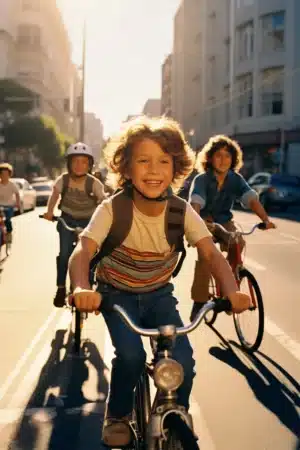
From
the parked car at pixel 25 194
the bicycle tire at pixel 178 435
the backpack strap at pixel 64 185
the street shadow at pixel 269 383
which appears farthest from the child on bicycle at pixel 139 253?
the parked car at pixel 25 194

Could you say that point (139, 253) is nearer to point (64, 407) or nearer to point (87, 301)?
point (87, 301)

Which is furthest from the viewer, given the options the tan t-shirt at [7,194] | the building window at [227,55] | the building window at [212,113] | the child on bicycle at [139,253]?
the building window at [212,113]

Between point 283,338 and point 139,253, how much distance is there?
11.0ft

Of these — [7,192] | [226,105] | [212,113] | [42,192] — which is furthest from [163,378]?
[212,113]

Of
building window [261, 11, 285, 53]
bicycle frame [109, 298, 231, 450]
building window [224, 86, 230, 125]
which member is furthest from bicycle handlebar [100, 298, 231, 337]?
building window [224, 86, 230, 125]

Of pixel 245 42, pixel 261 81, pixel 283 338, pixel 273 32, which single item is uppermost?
pixel 273 32

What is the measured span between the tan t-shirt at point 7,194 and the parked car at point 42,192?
24022mm

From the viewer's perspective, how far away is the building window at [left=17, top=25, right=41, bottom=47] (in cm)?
8425

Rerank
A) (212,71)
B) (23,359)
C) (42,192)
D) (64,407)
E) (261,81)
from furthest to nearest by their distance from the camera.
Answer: (212,71) < (261,81) < (42,192) < (23,359) < (64,407)

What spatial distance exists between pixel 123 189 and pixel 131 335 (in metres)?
0.74

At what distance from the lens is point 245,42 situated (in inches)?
2037

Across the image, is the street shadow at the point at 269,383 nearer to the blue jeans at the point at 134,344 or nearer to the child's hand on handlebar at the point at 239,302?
→ the blue jeans at the point at 134,344

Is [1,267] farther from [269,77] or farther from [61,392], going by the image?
[269,77]

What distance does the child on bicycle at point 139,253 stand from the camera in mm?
3107
